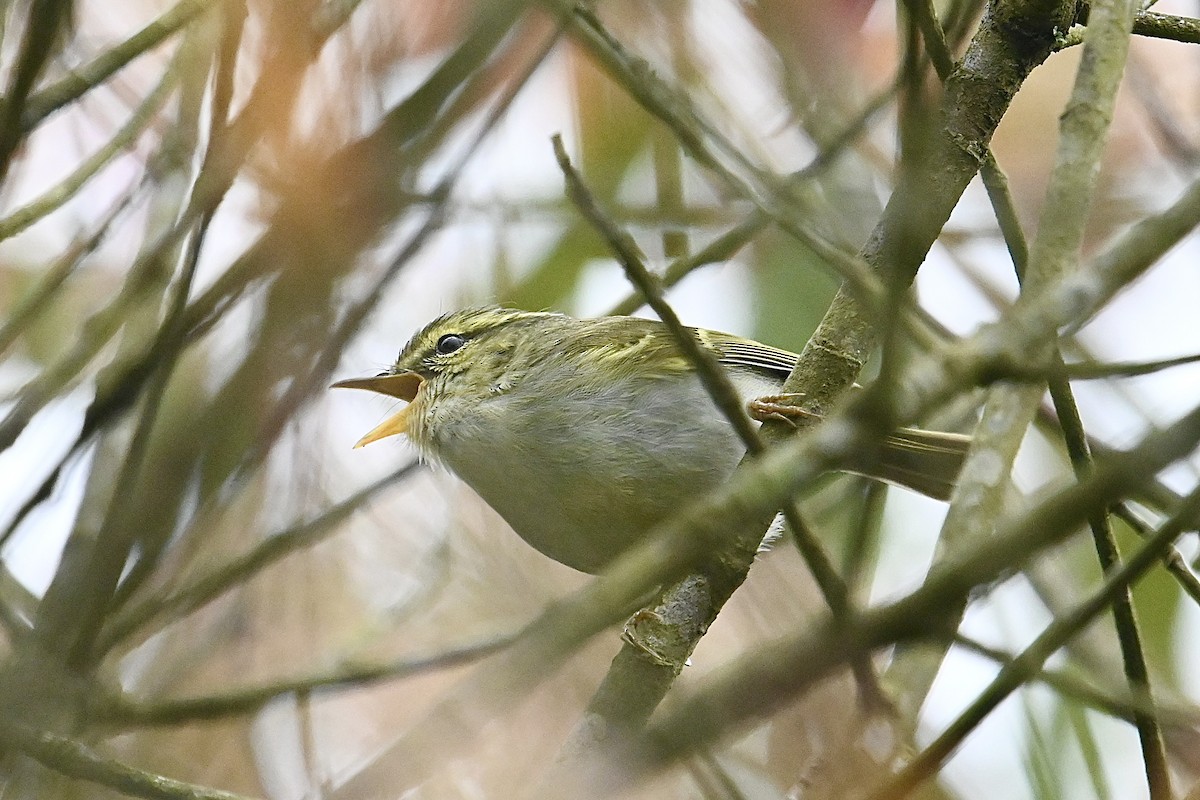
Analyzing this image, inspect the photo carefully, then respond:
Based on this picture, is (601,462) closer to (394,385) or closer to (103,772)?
(394,385)

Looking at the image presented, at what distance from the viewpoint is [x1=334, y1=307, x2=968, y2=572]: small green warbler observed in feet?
13.0

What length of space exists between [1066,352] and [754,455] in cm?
176

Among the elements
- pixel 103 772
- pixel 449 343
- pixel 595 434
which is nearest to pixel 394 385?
pixel 449 343

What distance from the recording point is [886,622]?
4.83 ft

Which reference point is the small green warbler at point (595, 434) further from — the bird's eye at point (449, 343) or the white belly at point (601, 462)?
the bird's eye at point (449, 343)

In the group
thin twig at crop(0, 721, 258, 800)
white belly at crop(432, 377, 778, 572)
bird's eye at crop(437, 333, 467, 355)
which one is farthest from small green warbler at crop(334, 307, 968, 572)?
thin twig at crop(0, 721, 258, 800)

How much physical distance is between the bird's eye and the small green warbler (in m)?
0.20

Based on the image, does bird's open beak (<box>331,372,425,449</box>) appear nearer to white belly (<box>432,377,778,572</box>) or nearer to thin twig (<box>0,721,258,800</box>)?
white belly (<box>432,377,778,572</box>)

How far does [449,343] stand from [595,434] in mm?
1092

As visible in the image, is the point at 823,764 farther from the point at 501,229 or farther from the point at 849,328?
the point at 501,229

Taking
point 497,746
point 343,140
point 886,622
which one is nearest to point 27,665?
point 497,746

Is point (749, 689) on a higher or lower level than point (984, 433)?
lower

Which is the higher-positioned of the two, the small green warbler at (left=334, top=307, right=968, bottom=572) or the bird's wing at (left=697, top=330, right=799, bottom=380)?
the bird's wing at (left=697, top=330, right=799, bottom=380)

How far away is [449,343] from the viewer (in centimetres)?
486
